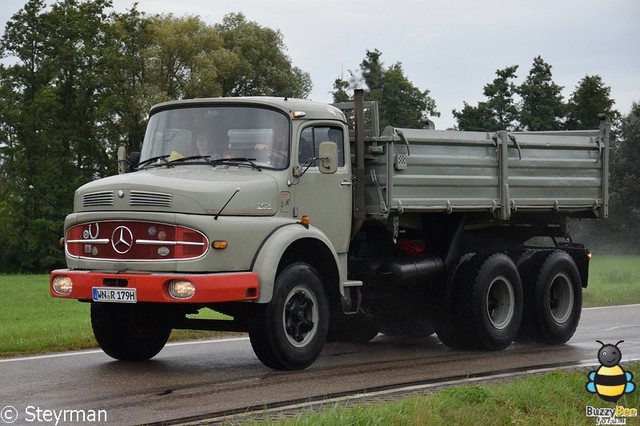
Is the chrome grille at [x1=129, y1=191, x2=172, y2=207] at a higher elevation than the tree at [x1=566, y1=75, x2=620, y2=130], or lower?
lower

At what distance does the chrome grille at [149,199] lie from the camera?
11.1 metres

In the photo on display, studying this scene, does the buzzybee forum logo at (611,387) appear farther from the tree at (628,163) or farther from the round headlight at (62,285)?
the tree at (628,163)

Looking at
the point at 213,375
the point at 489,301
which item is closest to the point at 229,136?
the point at 213,375

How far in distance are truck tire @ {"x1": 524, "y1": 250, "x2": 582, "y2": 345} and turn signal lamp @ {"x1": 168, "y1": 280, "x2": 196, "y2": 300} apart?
573cm

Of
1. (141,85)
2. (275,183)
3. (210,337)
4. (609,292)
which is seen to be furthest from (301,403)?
(141,85)

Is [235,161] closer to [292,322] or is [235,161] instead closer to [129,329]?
[292,322]

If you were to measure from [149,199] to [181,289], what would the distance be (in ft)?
3.04

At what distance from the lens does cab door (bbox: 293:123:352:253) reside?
12.3 m

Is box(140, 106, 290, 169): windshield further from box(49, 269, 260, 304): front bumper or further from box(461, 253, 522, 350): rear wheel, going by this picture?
box(461, 253, 522, 350): rear wheel

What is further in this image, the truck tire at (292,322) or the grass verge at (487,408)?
the truck tire at (292,322)

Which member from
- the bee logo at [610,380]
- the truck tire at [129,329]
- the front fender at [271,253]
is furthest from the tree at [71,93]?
the bee logo at [610,380]

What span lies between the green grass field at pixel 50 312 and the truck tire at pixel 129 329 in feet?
5.65

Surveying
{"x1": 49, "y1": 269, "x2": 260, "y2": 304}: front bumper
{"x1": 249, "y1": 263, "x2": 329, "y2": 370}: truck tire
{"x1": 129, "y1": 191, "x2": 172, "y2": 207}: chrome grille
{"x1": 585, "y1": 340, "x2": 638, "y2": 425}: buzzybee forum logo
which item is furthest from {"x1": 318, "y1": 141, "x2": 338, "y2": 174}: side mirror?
{"x1": 585, "y1": 340, "x2": 638, "y2": 425}: buzzybee forum logo

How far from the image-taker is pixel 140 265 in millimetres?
11094
